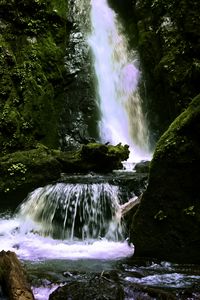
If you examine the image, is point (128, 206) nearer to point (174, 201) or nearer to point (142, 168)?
point (174, 201)

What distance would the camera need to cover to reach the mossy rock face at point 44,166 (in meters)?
11.2

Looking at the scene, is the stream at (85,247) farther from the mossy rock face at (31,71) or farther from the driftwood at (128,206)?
the mossy rock face at (31,71)

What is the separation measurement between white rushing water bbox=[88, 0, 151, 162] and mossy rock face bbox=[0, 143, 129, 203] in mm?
3151

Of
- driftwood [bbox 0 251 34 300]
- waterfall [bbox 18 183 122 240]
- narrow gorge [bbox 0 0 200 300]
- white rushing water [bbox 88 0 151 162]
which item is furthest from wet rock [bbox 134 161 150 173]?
driftwood [bbox 0 251 34 300]

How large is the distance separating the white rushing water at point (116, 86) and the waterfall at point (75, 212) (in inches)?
208

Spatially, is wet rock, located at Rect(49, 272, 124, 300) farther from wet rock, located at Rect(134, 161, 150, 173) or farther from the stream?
wet rock, located at Rect(134, 161, 150, 173)

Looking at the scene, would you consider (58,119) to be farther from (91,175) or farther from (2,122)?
(91,175)

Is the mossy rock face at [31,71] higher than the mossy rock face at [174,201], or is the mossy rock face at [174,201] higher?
the mossy rock face at [31,71]

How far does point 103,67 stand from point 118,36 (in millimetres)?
2038

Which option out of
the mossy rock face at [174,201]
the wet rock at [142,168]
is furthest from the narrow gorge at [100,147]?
the wet rock at [142,168]

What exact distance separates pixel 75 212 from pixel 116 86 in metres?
8.79

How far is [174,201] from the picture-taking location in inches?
283

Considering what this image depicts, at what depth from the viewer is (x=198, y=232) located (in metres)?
6.95

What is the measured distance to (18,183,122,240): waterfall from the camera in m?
9.17
